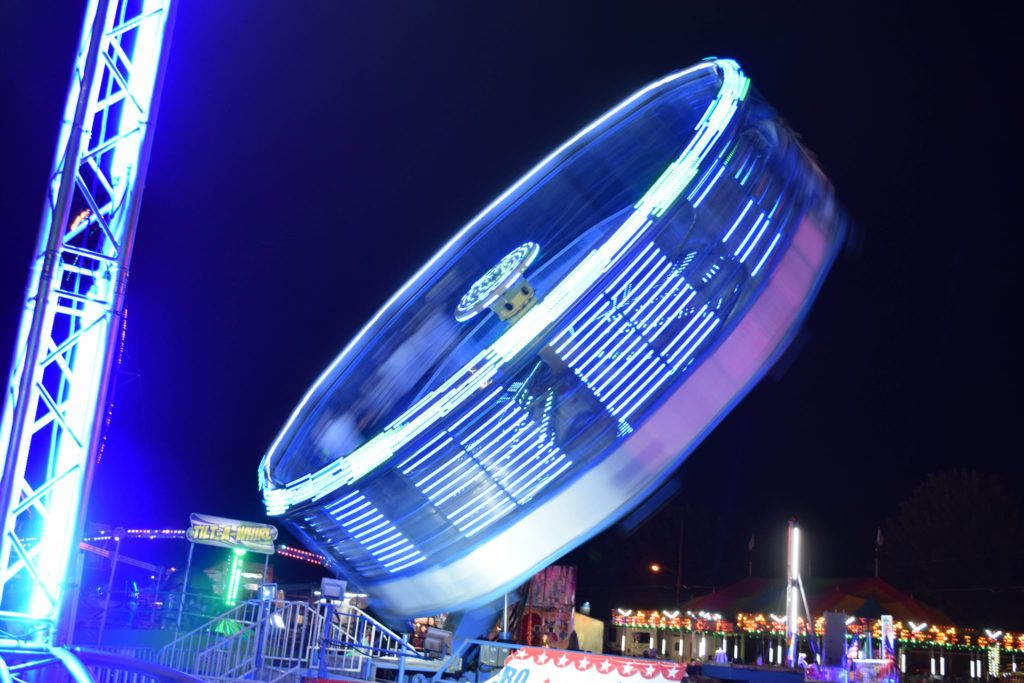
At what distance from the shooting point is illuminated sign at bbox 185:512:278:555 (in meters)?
28.1

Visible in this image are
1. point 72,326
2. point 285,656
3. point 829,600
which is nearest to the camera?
point 72,326

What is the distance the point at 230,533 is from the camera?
94.0 ft

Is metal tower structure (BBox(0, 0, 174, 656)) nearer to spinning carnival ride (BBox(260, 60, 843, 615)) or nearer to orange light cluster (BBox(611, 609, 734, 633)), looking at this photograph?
spinning carnival ride (BBox(260, 60, 843, 615))

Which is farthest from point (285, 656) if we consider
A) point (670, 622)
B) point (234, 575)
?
point (670, 622)

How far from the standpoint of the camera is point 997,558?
148ft

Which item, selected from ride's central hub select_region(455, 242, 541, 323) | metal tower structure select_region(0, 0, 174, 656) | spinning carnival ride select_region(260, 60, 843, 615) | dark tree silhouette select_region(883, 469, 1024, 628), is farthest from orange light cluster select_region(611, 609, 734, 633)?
metal tower structure select_region(0, 0, 174, 656)

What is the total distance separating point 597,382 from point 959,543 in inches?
1659

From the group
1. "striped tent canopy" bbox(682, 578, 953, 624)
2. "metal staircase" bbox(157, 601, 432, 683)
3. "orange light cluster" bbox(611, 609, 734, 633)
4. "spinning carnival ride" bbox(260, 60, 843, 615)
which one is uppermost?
"spinning carnival ride" bbox(260, 60, 843, 615)

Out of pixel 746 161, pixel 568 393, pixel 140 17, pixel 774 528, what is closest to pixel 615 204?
pixel 746 161

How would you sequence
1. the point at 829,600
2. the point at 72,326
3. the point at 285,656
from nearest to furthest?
the point at 72,326 → the point at 285,656 → the point at 829,600

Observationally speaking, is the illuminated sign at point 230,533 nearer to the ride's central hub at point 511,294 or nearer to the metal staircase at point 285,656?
the metal staircase at point 285,656

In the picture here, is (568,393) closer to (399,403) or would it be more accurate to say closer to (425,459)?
(425,459)

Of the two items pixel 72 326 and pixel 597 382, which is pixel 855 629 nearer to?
pixel 597 382

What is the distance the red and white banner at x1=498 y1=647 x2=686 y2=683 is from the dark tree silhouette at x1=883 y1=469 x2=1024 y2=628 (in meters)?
34.8
